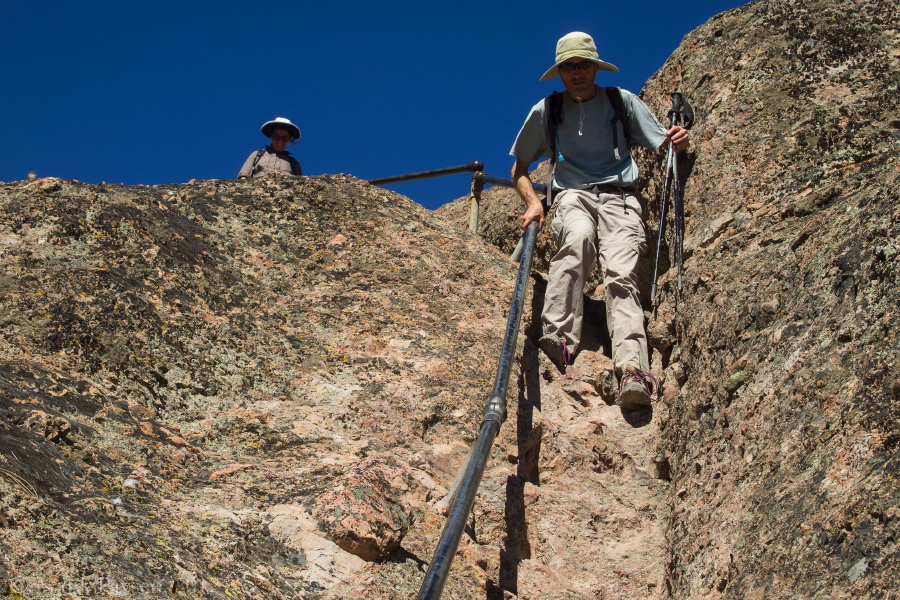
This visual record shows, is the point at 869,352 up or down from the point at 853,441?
up

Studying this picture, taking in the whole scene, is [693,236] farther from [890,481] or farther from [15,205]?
[15,205]

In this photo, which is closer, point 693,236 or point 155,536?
point 155,536

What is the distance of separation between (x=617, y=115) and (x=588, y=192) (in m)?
0.56

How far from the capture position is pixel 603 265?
5.78 m

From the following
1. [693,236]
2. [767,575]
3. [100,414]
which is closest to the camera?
[767,575]

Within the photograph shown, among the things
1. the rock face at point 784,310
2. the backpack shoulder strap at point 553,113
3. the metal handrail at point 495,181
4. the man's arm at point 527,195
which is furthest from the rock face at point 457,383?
the metal handrail at point 495,181

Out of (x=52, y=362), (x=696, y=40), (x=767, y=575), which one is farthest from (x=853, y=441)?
(x=696, y=40)

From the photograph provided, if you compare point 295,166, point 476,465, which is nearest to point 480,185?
point 295,166

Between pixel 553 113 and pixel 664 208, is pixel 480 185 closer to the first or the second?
pixel 553 113

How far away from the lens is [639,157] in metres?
6.79

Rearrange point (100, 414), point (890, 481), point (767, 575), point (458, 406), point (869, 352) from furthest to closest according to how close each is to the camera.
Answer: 1. point (458, 406)
2. point (100, 414)
3. point (869, 352)
4. point (767, 575)
5. point (890, 481)

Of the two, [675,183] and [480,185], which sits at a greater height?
[480,185]

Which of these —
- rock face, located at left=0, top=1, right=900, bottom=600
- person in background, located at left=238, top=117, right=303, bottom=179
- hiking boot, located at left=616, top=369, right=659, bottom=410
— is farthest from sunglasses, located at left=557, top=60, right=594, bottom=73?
person in background, located at left=238, top=117, right=303, bottom=179

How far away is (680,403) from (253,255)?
2811mm
